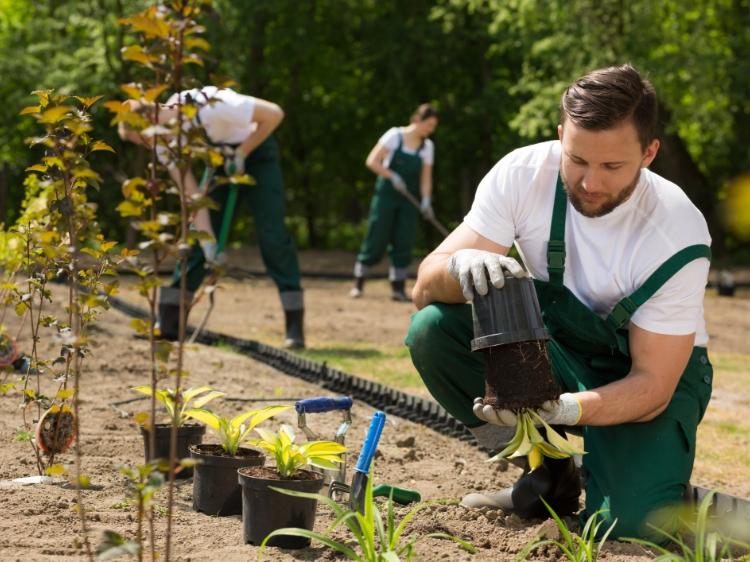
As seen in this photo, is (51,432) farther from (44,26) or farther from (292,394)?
(44,26)

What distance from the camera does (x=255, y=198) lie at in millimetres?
6930

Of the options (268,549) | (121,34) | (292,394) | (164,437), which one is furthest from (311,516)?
(121,34)

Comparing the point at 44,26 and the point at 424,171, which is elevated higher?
A: the point at 44,26

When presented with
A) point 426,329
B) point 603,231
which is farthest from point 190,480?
point 603,231

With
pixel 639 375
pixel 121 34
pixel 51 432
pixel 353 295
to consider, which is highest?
pixel 121 34

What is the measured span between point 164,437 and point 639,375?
156 centimetres

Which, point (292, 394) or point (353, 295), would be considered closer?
point (292, 394)

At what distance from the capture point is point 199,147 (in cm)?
207

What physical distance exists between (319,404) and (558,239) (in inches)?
36.4

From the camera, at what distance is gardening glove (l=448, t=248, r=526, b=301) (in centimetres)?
284

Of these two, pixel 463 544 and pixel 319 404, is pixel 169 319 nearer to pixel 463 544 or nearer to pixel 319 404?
pixel 319 404

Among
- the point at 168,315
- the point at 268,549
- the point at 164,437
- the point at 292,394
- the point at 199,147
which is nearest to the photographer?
the point at 199,147

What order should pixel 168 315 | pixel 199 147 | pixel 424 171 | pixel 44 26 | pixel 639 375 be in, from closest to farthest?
pixel 199 147 → pixel 639 375 → pixel 168 315 → pixel 424 171 → pixel 44 26

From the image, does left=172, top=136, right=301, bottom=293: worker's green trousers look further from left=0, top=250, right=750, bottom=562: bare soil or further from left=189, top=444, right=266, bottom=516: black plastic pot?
left=189, top=444, right=266, bottom=516: black plastic pot
